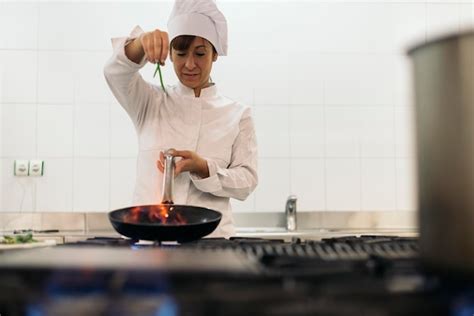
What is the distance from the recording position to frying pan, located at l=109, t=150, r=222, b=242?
0.75 meters

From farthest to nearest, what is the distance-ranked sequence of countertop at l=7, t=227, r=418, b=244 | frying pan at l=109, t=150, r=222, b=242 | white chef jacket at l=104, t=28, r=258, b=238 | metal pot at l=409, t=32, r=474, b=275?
countertop at l=7, t=227, r=418, b=244, white chef jacket at l=104, t=28, r=258, b=238, frying pan at l=109, t=150, r=222, b=242, metal pot at l=409, t=32, r=474, b=275

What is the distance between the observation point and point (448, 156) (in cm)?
37

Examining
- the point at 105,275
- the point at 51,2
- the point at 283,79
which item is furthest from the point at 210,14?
the point at 51,2

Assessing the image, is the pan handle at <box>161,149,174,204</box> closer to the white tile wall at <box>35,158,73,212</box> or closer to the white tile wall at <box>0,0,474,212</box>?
the white tile wall at <box>0,0,474,212</box>

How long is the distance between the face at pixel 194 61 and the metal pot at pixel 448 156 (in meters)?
0.84

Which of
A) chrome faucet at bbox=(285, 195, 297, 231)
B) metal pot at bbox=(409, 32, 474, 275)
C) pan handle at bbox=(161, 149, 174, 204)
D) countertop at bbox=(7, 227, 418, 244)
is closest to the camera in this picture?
metal pot at bbox=(409, 32, 474, 275)

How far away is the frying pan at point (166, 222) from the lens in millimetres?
747

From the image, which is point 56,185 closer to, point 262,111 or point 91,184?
point 91,184

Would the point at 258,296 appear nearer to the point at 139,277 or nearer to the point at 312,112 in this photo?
the point at 139,277

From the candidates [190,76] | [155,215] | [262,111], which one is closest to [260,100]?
[262,111]

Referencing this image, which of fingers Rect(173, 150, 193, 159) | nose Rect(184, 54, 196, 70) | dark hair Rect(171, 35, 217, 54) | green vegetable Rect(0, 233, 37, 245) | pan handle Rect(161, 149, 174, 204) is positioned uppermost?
dark hair Rect(171, 35, 217, 54)

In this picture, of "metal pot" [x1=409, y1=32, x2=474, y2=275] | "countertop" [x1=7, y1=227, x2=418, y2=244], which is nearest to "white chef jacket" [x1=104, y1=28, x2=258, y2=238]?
"countertop" [x1=7, y1=227, x2=418, y2=244]

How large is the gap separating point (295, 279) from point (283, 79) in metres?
1.97

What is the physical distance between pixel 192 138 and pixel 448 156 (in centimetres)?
86
